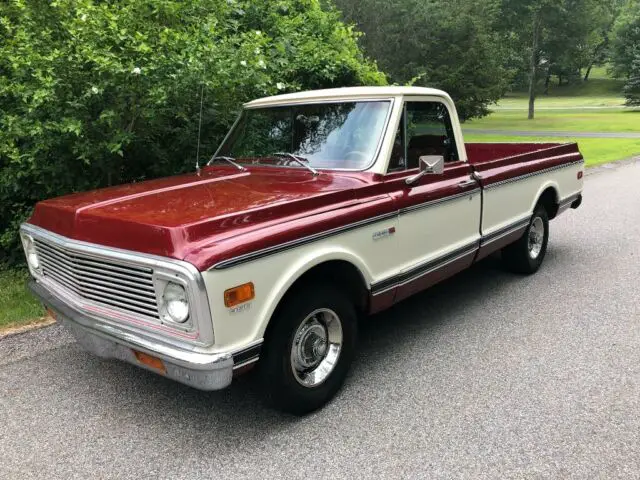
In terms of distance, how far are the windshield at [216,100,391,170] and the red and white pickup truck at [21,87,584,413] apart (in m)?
0.01

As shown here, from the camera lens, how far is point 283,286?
117 inches

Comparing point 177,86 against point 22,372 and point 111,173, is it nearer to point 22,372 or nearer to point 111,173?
point 111,173

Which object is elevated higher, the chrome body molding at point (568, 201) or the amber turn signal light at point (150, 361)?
the amber turn signal light at point (150, 361)

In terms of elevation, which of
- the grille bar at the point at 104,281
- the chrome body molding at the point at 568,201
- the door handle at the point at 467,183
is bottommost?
the chrome body molding at the point at 568,201

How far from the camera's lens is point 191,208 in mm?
3168

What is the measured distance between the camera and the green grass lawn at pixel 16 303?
15.3 ft

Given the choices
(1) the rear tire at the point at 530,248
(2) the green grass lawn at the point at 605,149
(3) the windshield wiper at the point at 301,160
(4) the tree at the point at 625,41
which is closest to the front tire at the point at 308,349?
(3) the windshield wiper at the point at 301,160

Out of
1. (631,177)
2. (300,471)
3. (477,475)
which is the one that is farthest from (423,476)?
(631,177)

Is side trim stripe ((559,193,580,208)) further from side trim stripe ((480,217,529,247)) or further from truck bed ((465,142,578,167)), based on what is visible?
side trim stripe ((480,217,529,247))

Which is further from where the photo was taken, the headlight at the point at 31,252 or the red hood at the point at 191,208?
the headlight at the point at 31,252

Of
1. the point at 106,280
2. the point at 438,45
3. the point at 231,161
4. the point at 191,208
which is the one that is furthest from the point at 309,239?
the point at 438,45

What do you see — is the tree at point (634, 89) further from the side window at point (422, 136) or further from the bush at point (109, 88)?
the side window at point (422, 136)

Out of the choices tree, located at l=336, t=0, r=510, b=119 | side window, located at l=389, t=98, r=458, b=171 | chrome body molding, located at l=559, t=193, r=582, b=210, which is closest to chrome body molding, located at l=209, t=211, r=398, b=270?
side window, located at l=389, t=98, r=458, b=171

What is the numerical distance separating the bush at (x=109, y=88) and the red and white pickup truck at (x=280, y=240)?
122cm
